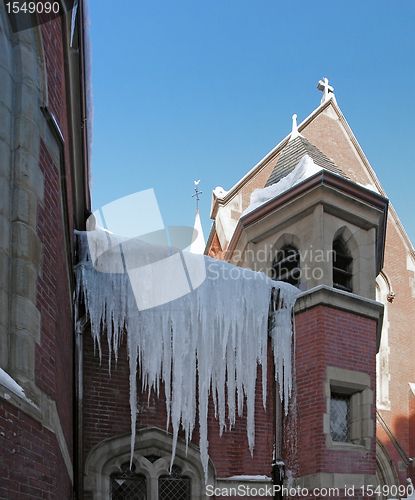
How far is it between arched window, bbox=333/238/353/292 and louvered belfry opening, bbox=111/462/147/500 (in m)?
4.59

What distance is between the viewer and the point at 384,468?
1387cm

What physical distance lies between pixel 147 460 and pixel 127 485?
0.40 m

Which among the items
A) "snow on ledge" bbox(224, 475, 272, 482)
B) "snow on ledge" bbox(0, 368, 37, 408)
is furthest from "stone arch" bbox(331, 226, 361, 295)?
"snow on ledge" bbox(0, 368, 37, 408)

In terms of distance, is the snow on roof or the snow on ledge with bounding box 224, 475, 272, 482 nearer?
the snow on ledge with bounding box 224, 475, 272, 482

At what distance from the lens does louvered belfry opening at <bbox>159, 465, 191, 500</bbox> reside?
800cm

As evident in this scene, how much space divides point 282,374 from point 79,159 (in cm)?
449

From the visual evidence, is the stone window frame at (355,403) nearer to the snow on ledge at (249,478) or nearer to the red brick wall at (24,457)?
the snow on ledge at (249,478)

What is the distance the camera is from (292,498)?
859cm

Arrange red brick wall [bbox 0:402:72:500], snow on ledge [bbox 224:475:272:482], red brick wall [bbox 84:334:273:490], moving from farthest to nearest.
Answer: snow on ledge [bbox 224:475:272:482]
red brick wall [bbox 84:334:273:490]
red brick wall [bbox 0:402:72:500]

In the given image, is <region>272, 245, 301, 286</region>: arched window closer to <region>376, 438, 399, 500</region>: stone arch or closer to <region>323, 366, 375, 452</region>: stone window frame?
<region>323, 366, 375, 452</region>: stone window frame

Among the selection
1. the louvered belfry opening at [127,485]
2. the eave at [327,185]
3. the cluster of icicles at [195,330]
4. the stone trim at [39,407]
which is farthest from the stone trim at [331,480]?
the stone trim at [39,407]

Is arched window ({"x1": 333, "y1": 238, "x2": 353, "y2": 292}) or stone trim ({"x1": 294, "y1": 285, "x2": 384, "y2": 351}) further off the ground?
arched window ({"x1": 333, "y1": 238, "x2": 353, "y2": 292})

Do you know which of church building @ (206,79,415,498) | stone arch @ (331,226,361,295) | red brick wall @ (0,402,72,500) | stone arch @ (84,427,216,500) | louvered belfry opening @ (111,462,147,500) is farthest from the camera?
stone arch @ (331,226,361,295)

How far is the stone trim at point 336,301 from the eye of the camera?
9.12 meters
